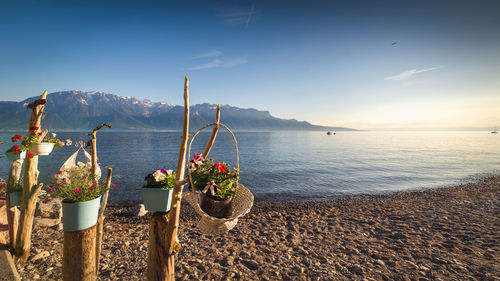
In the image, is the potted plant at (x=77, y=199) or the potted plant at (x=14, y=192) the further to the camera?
the potted plant at (x=14, y=192)

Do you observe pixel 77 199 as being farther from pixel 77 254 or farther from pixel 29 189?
pixel 29 189

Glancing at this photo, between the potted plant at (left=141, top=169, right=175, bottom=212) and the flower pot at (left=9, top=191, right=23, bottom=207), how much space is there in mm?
3911

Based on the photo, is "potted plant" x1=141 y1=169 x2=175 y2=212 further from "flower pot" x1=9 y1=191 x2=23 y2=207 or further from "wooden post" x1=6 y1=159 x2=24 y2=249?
"wooden post" x1=6 y1=159 x2=24 y2=249

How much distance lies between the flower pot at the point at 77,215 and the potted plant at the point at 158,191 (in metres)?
0.91

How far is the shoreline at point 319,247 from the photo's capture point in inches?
189

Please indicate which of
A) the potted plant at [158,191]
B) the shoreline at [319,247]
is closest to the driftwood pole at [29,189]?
the shoreline at [319,247]

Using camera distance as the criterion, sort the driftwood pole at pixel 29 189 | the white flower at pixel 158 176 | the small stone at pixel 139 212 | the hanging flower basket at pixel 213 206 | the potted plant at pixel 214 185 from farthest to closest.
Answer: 1. the small stone at pixel 139 212
2. the driftwood pole at pixel 29 189
3. the potted plant at pixel 214 185
4. the white flower at pixel 158 176
5. the hanging flower basket at pixel 213 206

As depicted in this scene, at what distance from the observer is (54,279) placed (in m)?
4.47

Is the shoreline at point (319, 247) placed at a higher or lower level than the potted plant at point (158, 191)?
lower

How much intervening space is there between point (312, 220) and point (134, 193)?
11.4 m

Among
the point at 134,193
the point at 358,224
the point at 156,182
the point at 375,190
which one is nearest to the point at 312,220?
the point at 358,224

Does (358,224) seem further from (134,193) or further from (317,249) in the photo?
(134,193)

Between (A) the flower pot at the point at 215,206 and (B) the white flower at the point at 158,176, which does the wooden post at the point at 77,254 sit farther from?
(A) the flower pot at the point at 215,206

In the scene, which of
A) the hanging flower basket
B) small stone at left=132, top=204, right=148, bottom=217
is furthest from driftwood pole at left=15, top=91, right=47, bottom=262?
small stone at left=132, top=204, right=148, bottom=217
